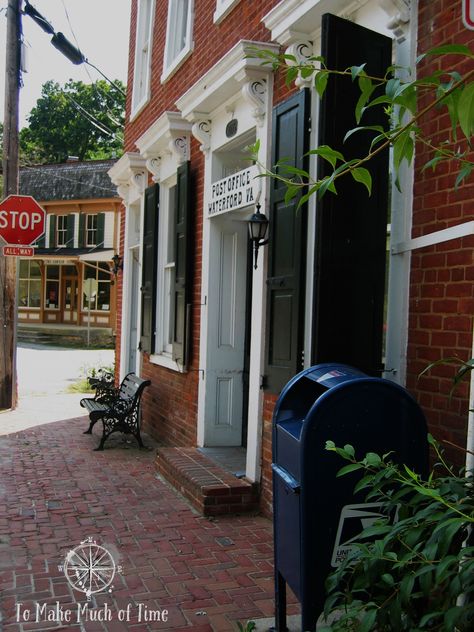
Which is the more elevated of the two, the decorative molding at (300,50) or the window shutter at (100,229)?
the window shutter at (100,229)

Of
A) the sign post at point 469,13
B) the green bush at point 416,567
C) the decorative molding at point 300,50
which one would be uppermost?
→ the decorative molding at point 300,50

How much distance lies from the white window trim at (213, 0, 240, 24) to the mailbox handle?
5.23 m

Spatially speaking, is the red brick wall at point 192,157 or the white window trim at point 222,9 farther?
the white window trim at point 222,9

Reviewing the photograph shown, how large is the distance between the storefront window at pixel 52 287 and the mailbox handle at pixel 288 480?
35.4 metres

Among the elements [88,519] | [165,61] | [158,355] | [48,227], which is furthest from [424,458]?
[48,227]

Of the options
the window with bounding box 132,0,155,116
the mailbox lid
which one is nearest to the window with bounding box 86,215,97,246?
the window with bounding box 132,0,155,116

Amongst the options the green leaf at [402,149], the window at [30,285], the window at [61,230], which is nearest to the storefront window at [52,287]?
the window at [30,285]

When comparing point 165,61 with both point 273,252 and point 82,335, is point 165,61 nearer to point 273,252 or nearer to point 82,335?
point 273,252

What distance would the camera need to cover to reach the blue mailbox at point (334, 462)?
291cm

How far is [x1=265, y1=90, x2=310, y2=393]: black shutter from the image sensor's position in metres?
5.15

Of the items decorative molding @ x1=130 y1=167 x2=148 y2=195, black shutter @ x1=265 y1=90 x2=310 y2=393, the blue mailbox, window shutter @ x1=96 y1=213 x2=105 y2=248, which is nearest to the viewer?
the blue mailbox

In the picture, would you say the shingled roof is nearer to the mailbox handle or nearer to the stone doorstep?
the stone doorstep

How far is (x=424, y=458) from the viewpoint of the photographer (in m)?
3.06

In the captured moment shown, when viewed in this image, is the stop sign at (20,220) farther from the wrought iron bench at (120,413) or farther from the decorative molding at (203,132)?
the decorative molding at (203,132)
